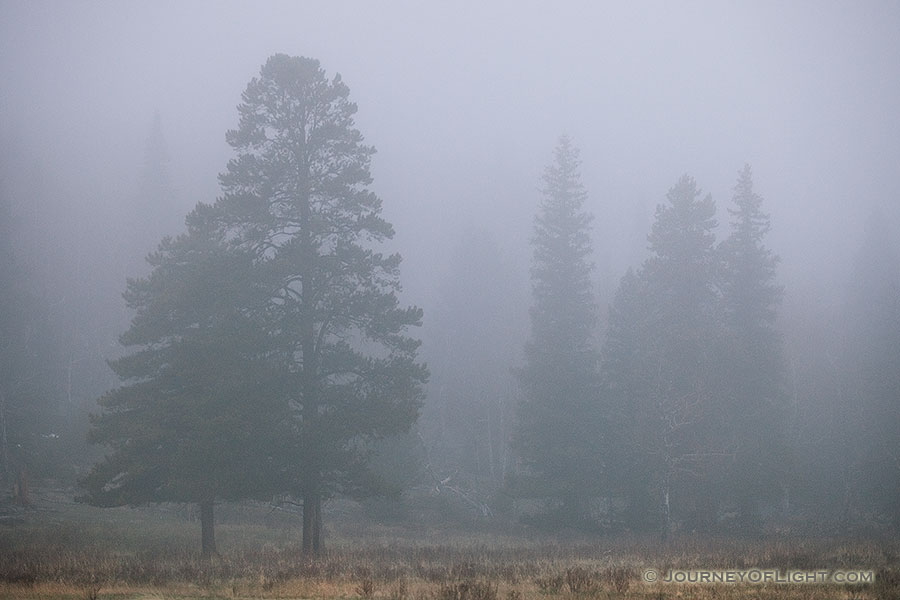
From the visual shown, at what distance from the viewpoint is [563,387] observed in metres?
30.4

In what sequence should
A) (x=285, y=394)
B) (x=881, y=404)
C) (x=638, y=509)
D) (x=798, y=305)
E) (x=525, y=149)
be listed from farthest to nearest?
(x=525, y=149) < (x=798, y=305) < (x=881, y=404) < (x=638, y=509) < (x=285, y=394)

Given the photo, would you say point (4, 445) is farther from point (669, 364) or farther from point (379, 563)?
point (669, 364)

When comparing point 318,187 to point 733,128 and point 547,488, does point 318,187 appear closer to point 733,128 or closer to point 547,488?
point 547,488

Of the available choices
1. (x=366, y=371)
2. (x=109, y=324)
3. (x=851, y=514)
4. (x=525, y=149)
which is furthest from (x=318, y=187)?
(x=525, y=149)

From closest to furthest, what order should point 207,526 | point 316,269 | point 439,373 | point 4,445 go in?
1. point 316,269
2. point 207,526
3. point 4,445
4. point 439,373

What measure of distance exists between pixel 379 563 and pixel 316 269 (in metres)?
8.48

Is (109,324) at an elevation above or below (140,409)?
above

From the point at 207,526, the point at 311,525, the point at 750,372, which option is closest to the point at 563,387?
the point at 750,372

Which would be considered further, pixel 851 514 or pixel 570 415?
pixel 851 514

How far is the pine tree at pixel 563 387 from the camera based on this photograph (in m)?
29.9

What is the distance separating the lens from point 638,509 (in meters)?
29.5

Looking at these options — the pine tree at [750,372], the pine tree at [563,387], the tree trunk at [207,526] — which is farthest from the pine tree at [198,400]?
the pine tree at [750,372]

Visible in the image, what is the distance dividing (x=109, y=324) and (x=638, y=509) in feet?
168

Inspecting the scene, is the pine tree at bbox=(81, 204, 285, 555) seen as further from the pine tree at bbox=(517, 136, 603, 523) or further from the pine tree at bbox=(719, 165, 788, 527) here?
the pine tree at bbox=(719, 165, 788, 527)
